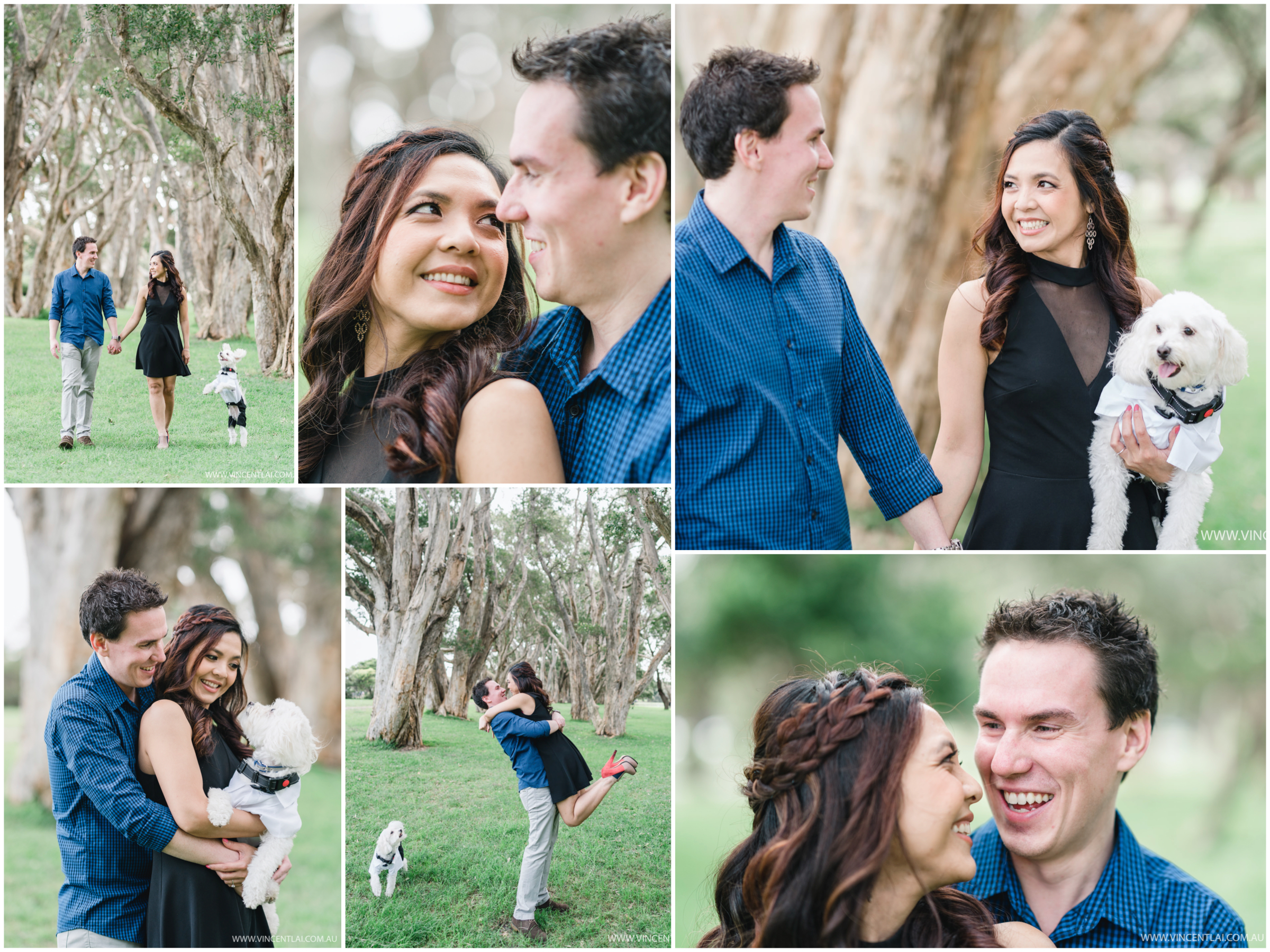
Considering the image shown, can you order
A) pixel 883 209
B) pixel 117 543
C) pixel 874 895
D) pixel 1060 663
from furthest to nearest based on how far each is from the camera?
pixel 883 209 → pixel 117 543 → pixel 1060 663 → pixel 874 895

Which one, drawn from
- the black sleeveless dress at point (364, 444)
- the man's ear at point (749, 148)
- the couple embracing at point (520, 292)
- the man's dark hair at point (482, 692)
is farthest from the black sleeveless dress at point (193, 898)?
the man's ear at point (749, 148)

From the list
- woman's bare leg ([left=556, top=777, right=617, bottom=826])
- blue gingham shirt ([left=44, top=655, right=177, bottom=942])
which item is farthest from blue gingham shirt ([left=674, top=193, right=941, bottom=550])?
blue gingham shirt ([left=44, top=655, right=177, bottom=942])

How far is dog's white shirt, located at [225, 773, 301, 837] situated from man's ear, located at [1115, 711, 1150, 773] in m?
2.58

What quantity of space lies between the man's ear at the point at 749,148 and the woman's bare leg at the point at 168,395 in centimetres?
199

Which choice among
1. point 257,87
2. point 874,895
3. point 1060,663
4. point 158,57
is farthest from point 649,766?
point 158,57

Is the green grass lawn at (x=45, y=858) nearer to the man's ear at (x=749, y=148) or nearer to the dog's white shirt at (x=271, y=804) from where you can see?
the dog's white shirt at (x=271, y=804)

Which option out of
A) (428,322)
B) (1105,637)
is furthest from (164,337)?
(1105,637)

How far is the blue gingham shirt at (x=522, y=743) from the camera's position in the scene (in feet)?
9.77

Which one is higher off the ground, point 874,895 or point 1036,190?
point 1036,190

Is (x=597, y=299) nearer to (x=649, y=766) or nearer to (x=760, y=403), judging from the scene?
(x=760, y=403)

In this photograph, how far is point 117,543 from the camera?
327cm

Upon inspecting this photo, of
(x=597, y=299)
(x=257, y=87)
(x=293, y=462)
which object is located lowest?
(x=293, y=462)

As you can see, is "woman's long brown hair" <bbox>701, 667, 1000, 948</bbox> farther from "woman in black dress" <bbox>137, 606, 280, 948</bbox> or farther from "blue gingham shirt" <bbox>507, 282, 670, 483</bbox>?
"woman in black dress" <bbox>137, 606, 280, 948</bbox>

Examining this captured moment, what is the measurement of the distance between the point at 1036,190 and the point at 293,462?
268cm
